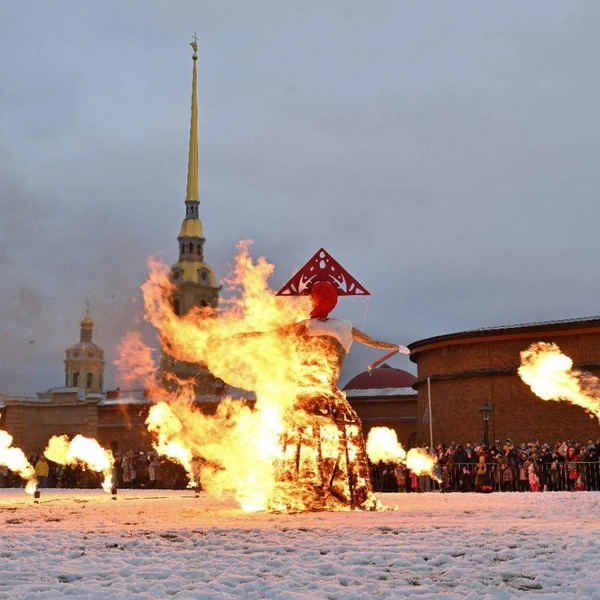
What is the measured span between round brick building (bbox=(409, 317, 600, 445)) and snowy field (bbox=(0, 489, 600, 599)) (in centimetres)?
1619

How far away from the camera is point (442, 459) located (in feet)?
79.9

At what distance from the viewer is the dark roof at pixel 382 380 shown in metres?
50.2

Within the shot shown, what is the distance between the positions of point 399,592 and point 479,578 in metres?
0.97

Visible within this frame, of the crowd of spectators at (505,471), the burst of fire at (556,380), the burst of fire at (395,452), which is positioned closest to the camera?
the burst of fire at (556,380)

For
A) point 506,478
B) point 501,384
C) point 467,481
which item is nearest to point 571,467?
point 506,478

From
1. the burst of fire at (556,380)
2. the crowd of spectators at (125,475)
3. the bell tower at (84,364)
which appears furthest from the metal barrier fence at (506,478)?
the bell tower at (84,364)

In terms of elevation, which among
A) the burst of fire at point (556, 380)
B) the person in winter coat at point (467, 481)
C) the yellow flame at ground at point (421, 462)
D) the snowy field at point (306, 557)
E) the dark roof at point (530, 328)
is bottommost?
the snowy field at point (306, 557)

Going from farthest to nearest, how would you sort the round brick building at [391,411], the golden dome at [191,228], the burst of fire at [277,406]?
the golden dome at [191,228], the round brick building at [391,411], the burst of fire at [277,406]

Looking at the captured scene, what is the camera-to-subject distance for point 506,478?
73.7 ft

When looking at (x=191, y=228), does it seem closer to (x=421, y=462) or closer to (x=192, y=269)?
(x=192, y=269)

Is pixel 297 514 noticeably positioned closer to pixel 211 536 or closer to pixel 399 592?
pixel 211 536

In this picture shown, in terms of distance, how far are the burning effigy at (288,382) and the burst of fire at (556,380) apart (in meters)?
5.85

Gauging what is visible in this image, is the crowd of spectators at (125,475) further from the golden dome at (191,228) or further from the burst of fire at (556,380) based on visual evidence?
the golden dome at (191,228)

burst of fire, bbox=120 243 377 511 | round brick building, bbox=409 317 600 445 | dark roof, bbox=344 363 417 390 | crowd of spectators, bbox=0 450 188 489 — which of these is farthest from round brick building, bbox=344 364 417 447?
burst of fire, bbox=120 243 377 511
